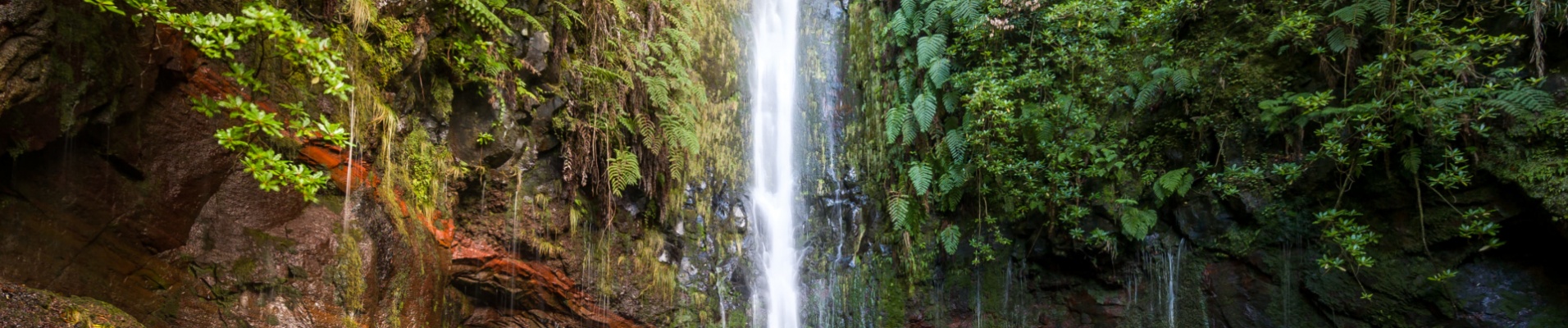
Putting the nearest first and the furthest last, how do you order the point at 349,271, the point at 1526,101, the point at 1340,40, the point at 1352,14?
the point at 349,271 < the point at 1526,101 < the point at 1352,14 < the point at 1340,40

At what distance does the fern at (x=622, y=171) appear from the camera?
6121 mm

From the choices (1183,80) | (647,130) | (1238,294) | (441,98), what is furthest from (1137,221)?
(441,98)

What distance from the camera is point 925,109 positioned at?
7.67 meters

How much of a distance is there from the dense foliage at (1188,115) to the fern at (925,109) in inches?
0.8

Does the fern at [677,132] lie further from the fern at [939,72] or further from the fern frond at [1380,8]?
the fern frond at [1380,8]

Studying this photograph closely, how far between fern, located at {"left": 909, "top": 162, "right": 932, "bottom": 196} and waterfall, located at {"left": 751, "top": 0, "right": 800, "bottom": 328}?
143 centimetres

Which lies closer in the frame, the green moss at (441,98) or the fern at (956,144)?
the green moss at (441,98)

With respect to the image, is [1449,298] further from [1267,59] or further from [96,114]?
[96,114]

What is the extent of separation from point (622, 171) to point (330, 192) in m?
2.30

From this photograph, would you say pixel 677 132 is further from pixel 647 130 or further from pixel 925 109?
pixel 925 109

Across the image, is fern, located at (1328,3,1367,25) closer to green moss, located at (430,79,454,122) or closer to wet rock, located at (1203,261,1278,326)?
wet rock, located at (1203,261,1278,326)

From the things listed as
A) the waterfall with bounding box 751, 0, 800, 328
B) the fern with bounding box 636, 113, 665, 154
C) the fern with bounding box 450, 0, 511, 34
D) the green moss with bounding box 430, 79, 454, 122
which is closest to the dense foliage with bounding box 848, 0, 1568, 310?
the waterfall with bounding box 751, 0, 800, 328

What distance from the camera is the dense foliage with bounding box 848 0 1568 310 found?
4980mm

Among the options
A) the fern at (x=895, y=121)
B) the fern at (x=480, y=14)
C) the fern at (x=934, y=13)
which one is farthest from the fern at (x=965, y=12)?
the fern at (x=480, y=14)
